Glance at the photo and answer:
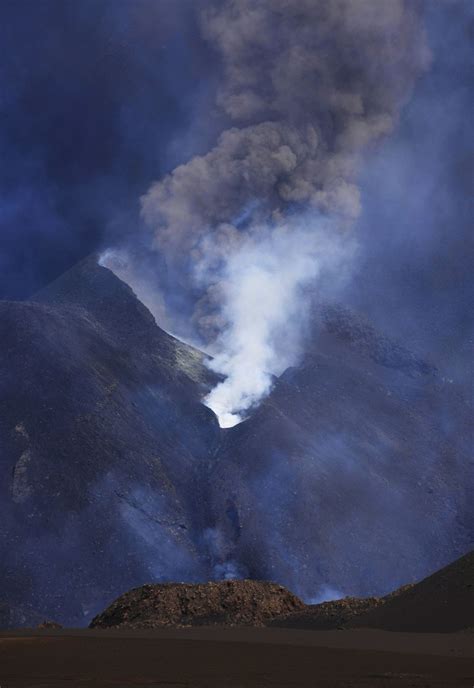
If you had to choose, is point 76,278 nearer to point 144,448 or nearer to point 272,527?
point 144,448

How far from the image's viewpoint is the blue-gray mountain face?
143ft

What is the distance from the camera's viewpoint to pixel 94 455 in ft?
163

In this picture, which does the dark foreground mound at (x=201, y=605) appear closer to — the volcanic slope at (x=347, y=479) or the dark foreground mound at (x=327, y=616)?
the dark foreground mound at (x=327, y=616)

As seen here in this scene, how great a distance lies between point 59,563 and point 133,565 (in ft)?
13.1

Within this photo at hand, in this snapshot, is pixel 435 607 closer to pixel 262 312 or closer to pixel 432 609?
pixel 432 609

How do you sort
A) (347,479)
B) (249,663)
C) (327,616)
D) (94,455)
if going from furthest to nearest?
1. (347,479)
2. (94,455)
3. (327,616)
4. (249,663)

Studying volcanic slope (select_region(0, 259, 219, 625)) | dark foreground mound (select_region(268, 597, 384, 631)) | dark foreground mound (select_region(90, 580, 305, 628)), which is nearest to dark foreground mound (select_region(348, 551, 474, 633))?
dark foreground mound (select_region(268, 597, 384, 631))

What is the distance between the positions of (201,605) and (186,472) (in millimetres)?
25915

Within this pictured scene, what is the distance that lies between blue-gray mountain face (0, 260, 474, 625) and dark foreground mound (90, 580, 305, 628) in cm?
730

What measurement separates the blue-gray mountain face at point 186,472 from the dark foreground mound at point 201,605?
7.30m

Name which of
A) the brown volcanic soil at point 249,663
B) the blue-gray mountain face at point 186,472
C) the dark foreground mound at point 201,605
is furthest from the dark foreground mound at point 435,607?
the blue-gray mountain face at point 186,472

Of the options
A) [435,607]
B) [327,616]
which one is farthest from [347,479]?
[435,607]

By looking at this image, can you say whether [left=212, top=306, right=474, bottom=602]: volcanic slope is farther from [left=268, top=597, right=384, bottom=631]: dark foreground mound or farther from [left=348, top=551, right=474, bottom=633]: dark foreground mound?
[left=348, top=551, right=474, bottom=633]: dark foreground mound

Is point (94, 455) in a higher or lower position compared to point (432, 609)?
higher
